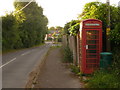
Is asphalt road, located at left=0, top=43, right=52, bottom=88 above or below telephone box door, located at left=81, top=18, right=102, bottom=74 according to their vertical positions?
below

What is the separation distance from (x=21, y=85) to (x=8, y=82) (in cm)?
86

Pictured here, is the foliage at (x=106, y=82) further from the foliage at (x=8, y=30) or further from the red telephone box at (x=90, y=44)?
the foliage at (x=8, y=30)

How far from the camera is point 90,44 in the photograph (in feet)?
31.7

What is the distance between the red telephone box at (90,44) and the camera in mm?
9625

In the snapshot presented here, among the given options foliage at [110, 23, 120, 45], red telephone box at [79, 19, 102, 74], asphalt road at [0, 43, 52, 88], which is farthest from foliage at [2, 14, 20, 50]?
foliage at [110, 23, 120, 45]

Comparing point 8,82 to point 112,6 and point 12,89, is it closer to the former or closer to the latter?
point 12,89

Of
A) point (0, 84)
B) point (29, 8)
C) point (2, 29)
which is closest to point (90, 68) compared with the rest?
point (0, 84)

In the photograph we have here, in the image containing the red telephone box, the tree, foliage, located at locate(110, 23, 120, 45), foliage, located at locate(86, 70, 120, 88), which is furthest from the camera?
the tree

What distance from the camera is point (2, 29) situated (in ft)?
99.1

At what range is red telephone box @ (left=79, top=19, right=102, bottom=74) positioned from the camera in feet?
31.6

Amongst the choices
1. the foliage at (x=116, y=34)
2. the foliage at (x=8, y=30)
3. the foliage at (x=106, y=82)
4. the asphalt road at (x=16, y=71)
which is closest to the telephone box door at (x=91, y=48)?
the foliage at (x=116, y=34)

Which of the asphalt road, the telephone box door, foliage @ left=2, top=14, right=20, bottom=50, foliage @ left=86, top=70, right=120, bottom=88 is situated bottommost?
the asphalt road

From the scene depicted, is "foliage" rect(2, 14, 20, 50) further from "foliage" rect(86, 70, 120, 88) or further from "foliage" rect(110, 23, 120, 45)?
"foliage" rect(86, 70, 120, 88)

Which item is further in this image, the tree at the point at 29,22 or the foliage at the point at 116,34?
the tree at the point at 29,22
